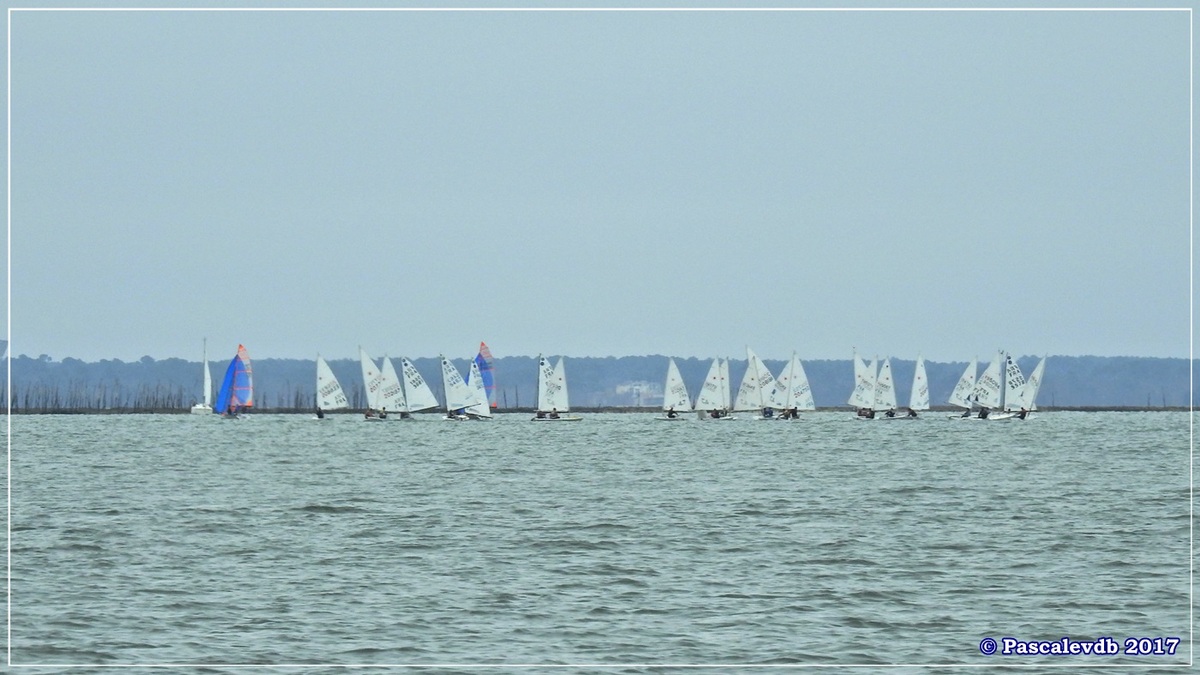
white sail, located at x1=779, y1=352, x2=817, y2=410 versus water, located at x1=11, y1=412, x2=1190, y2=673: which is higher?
white sail, located at x1=779, y1=352, x2=817, y2=410

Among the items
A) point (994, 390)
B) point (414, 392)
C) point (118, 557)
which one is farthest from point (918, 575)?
point (994, 390)

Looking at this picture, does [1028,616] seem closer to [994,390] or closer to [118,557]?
[118,557]

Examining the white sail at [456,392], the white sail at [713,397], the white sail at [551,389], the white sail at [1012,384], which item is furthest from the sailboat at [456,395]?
the white sail at [1012,384]

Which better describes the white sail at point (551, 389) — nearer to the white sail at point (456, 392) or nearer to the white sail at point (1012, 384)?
the white sail at point (456, 392)

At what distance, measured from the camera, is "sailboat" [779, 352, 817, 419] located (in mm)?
153725

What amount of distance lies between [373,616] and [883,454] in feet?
197

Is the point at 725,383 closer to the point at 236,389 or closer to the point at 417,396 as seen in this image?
the point at 417,396

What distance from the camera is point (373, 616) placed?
2602 centimetres

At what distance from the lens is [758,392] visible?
151500 mm

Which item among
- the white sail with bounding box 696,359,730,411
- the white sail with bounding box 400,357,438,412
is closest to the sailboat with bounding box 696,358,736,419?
the white sail with bounding box 696,359,730,411

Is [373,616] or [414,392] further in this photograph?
[414,392]

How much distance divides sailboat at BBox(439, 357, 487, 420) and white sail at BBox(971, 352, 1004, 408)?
150 feet

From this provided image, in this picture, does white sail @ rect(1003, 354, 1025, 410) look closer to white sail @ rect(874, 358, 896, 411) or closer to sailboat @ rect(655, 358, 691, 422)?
white sail @ rect(874, 358, 896, 411)

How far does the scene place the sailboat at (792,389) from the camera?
504 ft
